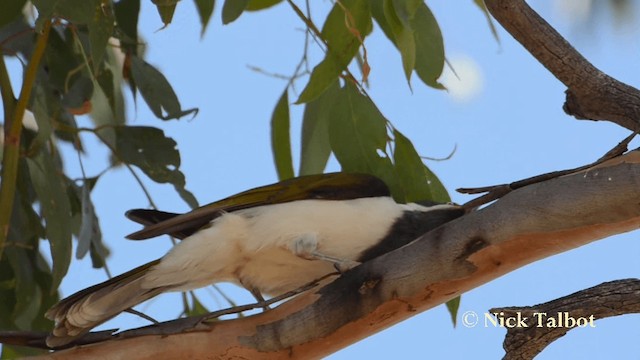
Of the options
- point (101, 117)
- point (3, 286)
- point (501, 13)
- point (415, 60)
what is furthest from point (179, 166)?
point (501, 13)

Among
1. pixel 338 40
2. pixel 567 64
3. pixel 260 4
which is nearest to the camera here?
pixel 567 64

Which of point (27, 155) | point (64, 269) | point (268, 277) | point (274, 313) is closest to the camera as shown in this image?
point (274, 313)

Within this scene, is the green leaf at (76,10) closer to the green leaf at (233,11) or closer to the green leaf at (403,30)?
the green leaf at (233,11)

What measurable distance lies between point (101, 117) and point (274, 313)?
100 centimetres

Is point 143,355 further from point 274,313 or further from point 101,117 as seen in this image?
point 101,117

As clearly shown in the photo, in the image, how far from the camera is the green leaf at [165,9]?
92.2 inches

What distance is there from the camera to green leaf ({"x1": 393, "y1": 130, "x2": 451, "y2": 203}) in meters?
2.55

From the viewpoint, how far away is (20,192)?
117 inches

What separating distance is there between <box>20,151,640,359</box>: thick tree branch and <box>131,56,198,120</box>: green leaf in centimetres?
77

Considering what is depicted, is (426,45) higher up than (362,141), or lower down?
higher up

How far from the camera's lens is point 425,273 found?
2021mm

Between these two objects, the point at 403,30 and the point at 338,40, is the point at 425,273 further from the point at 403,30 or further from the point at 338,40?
the point at 338,40

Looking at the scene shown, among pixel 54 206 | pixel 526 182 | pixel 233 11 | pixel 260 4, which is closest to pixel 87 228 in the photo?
pixel 54 206

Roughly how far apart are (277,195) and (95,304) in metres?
0.44
